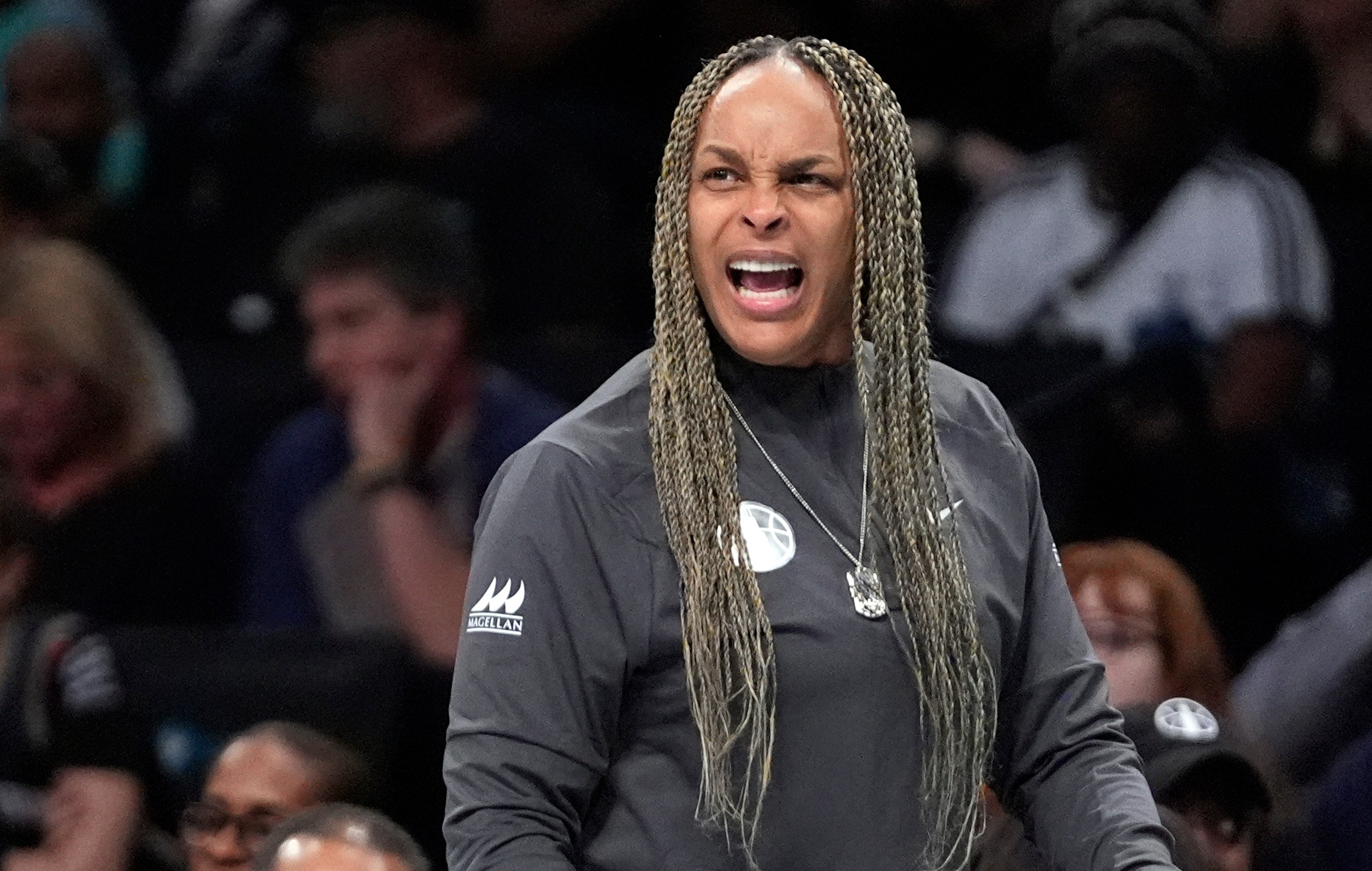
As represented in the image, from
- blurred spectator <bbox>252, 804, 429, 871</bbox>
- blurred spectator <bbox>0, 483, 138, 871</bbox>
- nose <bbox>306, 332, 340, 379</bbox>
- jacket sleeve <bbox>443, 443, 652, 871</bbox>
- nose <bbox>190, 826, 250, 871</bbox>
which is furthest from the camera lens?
nose <bbox>306, 332, 340, 379</bbox>

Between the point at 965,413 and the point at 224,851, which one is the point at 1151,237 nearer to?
the point at 224,851

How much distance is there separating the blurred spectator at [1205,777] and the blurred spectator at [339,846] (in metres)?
1.03

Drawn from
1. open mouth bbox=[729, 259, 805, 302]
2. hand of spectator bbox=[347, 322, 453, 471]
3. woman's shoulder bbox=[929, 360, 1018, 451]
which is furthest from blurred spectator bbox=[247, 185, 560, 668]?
open mouth bbox=[729, 259, 805, 302]

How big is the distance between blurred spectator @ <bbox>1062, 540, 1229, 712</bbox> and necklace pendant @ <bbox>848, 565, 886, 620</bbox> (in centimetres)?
167

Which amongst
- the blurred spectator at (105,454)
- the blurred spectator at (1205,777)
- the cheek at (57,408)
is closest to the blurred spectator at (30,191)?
the blurred spectator at (105,454)

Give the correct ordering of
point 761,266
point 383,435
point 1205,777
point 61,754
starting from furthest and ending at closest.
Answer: point 383,435 → point 61,754 → point 1205,777 → point 761,266

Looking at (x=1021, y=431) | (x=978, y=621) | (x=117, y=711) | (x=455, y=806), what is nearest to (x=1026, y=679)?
(x=978, y=621)

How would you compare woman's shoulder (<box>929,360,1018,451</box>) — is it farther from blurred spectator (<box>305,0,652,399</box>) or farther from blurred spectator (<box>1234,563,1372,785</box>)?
blurred spectator (<box>305,0,652,399</box>)

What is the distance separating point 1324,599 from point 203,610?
2.10m

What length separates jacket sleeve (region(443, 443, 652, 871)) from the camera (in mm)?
1675

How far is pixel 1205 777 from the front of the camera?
3018mm

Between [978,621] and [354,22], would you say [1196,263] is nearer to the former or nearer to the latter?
[354,22]

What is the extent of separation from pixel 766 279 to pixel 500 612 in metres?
0.37

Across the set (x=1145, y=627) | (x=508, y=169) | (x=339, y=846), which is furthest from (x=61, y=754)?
(x=1145, y=627)
